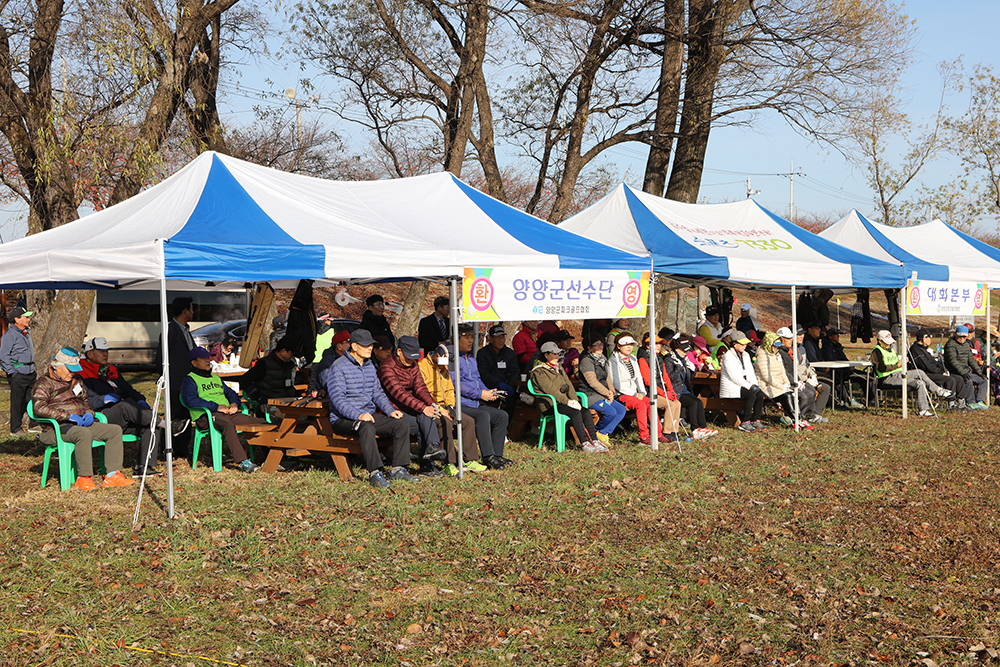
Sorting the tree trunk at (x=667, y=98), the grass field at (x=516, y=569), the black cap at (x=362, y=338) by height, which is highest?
the tree trunk at (x=667, y=98)

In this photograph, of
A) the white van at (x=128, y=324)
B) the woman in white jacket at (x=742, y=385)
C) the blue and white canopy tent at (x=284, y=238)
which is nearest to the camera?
the blue and white canopy tent at (x=284, y=238)

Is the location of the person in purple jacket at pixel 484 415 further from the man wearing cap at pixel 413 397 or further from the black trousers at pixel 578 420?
the black trousers at pixel 578 420

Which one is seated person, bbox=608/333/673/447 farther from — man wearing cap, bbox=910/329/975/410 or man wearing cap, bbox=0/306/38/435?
man wearing cap, bbox=0/306/38/435

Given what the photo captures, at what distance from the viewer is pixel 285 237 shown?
7.13m

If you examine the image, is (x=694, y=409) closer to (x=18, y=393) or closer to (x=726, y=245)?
(x=726, y=245)

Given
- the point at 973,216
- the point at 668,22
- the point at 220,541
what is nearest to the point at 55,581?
the point at 220,541

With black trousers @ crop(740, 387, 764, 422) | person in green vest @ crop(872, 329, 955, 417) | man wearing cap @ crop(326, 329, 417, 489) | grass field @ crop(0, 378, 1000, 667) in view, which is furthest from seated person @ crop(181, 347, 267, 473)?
person in green vest @ crop(872, 329, 955, 417)

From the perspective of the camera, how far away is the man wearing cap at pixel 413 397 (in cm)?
798

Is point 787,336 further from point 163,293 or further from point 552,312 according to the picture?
point 163,293

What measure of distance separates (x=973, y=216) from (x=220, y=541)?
34665 millimetres

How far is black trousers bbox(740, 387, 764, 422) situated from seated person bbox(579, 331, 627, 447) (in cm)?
202

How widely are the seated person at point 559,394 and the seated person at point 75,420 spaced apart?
4.07m

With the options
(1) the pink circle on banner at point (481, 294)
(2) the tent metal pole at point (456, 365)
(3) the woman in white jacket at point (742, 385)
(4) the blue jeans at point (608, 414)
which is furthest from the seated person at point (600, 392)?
(1) the pink circle on banner at point (481, 294)

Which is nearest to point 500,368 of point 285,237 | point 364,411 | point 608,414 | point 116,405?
point 608,414
